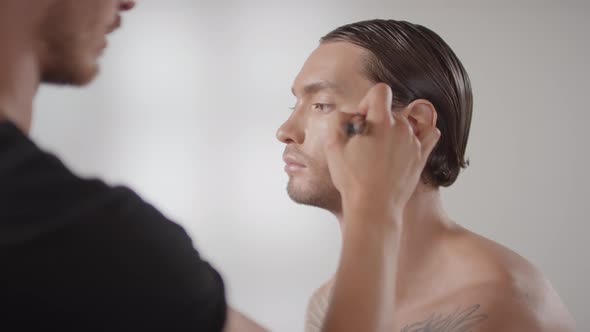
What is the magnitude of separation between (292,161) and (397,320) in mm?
435

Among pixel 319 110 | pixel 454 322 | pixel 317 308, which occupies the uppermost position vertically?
pixel 319 110

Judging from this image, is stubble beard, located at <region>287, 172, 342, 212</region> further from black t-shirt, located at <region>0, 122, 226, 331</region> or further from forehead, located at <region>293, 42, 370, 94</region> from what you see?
black t-shirt, located at <region>0, 122, 226, 331</region>

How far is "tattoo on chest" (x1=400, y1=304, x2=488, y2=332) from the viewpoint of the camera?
1087 mm

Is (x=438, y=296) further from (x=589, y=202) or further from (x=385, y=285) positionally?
(x=589, y=202)

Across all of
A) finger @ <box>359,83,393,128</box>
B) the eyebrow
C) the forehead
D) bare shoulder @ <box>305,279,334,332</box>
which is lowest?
bare shoulder @ <box>305,279,334,332</box>

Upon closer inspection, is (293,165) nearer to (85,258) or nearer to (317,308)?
(317,308)

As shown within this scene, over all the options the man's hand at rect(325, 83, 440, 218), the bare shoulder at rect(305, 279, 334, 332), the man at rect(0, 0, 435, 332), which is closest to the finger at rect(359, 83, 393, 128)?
the man's hand at rect(325, 83, 440, 218)

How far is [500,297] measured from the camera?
1.10 meters

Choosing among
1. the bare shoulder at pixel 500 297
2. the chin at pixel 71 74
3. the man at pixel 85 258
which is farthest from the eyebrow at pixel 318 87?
the man at pixel 85 258

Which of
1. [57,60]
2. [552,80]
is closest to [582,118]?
[552,80]

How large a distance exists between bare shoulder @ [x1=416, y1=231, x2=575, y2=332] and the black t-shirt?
2.30 ft

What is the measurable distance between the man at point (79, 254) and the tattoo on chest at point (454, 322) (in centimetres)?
55

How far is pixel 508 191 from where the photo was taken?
8.21 ft

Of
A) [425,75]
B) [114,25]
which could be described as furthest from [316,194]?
[114,25]
